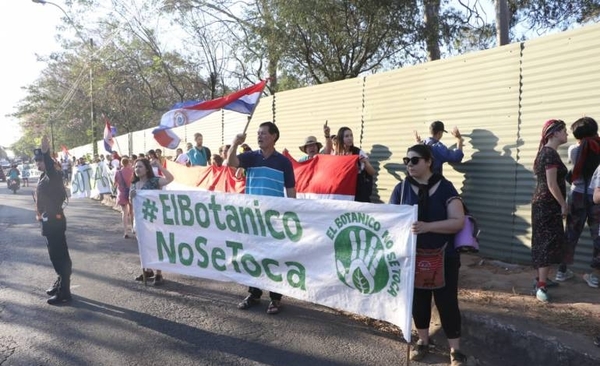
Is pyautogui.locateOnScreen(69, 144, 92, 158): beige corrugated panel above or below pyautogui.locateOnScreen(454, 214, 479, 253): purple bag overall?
above

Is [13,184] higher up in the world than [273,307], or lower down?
higher up

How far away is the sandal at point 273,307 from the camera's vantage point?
4805 millimetres

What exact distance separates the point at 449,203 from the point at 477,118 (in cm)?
341

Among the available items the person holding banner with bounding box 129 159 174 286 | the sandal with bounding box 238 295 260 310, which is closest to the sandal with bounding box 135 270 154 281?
the person holding banner with bounding box 129 159 174 286

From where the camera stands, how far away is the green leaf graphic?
3.88 meters

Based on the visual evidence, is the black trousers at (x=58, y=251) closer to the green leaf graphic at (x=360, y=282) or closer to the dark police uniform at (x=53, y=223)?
the dark police uniform at (x=53, y=223)

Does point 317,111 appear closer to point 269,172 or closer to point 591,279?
point 269,172

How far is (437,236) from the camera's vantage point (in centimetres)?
345

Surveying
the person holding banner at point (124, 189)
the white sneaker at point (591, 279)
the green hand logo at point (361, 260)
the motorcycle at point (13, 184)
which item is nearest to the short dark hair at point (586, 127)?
the white sneaker at point (591, 279)

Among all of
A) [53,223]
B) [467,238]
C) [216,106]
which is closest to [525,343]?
[467,238]

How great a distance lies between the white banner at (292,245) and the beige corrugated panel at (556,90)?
2908mm

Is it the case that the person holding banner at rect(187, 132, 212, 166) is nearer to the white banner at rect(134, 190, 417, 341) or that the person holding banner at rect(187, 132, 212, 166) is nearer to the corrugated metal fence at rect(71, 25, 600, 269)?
the corrugated metal fence at rect(71, 25, 600, 269)

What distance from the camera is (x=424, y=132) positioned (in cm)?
718

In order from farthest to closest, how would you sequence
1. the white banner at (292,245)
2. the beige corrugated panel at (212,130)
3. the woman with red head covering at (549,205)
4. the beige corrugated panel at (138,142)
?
the beige corrugated panel at (138,142) → the beige corrugated panel at (212,130) → the woman with red head covering at (549,205) → the white banner at (292,245)
